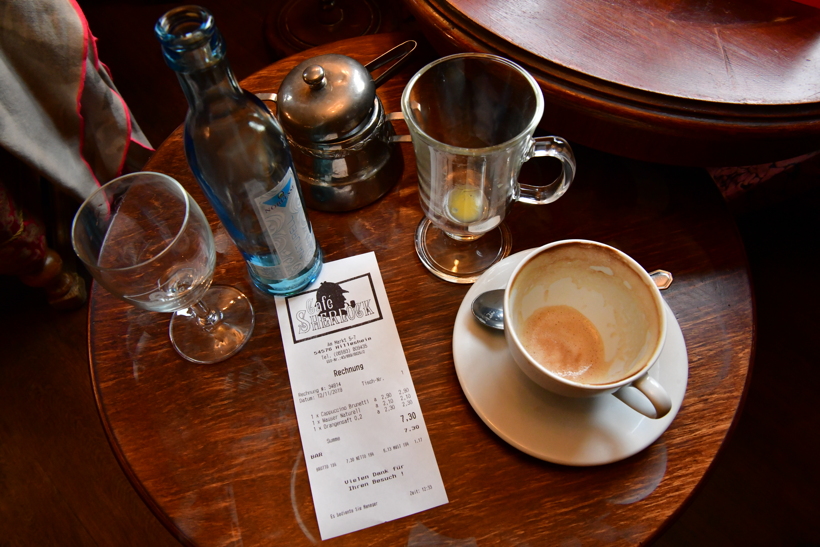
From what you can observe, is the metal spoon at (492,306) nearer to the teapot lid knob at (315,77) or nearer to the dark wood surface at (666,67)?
the dark wood surface at (666,67)

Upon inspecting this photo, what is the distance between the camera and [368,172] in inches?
24.9

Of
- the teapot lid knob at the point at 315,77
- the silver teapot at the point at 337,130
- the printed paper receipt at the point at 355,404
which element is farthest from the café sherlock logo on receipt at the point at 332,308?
the teapot lid knob at the point at 315,77

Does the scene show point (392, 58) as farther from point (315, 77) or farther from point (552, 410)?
point (552, 410)

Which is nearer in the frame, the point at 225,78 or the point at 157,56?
the point at 225,78

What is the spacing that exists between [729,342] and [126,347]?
64 cm

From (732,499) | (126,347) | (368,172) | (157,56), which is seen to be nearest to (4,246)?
(126,347)

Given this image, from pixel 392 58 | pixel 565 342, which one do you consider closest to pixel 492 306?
pixel 565 342

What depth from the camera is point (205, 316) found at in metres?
0.60

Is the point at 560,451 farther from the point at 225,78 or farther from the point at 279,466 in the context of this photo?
the point at 225,78

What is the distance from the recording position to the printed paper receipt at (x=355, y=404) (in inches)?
19.4

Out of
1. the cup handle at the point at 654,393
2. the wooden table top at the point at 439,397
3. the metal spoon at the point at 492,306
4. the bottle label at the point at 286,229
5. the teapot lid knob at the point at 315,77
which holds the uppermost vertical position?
the teapot lid knob at the point at 315,77

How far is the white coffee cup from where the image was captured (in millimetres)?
445

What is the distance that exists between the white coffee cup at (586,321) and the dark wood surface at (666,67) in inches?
6.7

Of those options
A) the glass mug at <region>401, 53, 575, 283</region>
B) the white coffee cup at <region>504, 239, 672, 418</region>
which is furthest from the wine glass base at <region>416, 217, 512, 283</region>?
the white coffee cup at <region>504, 239, 672, 418</region>
